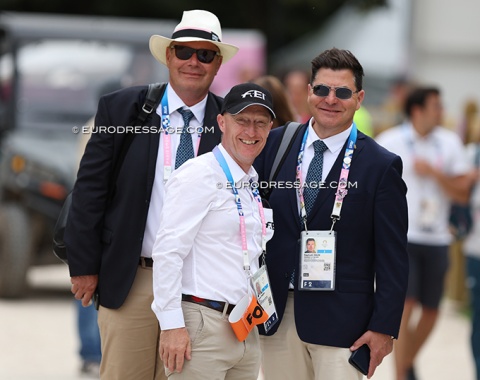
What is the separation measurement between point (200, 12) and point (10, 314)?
681 centimetres

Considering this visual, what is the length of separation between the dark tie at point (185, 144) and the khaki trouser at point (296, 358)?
2.43 ft

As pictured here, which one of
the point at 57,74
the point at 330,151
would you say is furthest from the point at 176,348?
the point at 57,74

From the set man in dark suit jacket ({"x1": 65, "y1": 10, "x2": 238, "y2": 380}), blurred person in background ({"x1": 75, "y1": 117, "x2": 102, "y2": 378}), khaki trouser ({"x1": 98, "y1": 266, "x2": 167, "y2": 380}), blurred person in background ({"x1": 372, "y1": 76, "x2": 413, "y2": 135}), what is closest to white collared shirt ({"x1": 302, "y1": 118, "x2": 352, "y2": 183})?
man in dark suit jacket ({"x1": 65, "y1": 10, "x2": 238, "y2": 380})

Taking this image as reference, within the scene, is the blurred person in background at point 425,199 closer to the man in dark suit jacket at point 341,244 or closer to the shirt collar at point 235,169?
the man in dark suit jacket at point 341,244

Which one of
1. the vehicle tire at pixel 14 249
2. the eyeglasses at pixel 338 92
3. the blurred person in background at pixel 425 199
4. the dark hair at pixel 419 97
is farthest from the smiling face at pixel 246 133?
the vehicle tire at pixel 14 249

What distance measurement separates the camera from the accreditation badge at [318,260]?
4.87 meters

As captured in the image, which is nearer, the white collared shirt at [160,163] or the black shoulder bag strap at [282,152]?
the black shoulder bag strap at [282,152]

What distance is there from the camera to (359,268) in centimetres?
490

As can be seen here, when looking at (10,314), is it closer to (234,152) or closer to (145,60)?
(145,60)

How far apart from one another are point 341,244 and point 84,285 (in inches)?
46.1

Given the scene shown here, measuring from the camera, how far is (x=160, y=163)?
5199 millimetres

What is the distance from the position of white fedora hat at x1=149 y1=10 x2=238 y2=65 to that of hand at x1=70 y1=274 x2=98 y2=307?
3.54 feet

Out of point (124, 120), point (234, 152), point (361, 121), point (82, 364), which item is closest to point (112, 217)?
point (124, 120)

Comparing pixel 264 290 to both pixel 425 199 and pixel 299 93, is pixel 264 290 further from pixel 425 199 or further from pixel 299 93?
pixel 299 93
